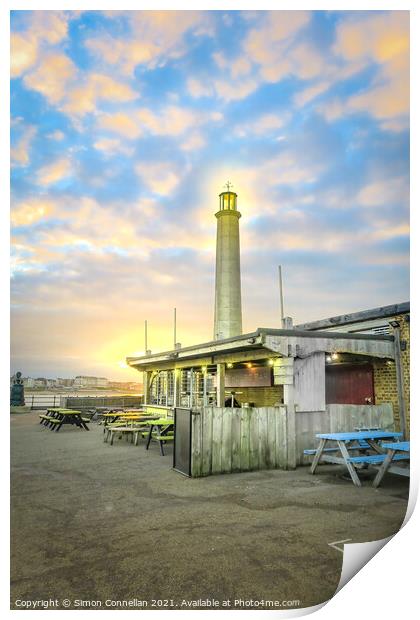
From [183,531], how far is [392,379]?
318 inches

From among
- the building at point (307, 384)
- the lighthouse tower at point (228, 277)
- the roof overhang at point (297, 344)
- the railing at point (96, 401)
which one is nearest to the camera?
the building at point (307, 384)

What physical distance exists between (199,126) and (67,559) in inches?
383

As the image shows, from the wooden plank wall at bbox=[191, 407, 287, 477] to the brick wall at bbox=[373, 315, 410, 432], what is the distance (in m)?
3.72

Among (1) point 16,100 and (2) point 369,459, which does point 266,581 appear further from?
(1) point 16,100

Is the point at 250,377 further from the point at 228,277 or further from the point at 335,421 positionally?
the point at 228,277

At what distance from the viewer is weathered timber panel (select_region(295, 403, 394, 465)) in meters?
8.98

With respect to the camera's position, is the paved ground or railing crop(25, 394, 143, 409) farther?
railing crop(25, 394, 143, 409)

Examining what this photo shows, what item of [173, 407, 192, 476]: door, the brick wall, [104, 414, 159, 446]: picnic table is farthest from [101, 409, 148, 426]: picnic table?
the brick wall

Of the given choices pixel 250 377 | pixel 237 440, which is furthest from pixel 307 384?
pixel 250 377

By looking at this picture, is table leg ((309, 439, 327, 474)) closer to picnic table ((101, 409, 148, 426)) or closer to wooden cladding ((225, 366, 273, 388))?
wooden cladding ((225, 366, 273, 388))

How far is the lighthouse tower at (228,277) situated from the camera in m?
24.7

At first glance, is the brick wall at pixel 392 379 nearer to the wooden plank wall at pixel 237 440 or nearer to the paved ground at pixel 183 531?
the paved ground at pixel 183 531

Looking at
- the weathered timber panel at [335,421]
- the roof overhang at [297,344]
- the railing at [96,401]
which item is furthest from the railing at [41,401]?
the weathered timber panel at [335,421]

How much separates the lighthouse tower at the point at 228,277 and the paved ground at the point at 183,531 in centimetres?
1661
